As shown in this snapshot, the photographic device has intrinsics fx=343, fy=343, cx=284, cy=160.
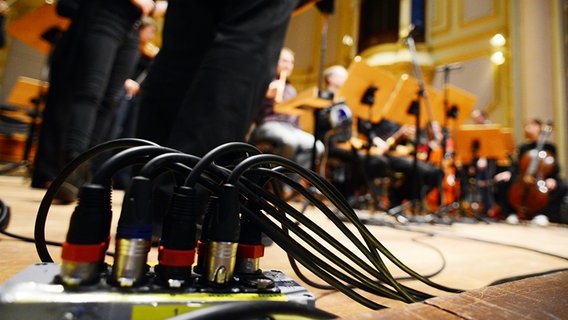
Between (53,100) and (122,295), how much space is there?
149 cm

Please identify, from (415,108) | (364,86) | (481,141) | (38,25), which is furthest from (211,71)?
(481,141)

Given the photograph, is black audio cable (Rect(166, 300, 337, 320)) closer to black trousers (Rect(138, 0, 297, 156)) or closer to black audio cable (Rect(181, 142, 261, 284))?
black audio cable (Rect(181, 142, 261, 284))

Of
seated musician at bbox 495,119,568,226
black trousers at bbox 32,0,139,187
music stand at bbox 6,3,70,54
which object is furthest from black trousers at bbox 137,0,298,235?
seated musician at bbox 495,119,568,226

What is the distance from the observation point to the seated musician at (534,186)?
3229mm

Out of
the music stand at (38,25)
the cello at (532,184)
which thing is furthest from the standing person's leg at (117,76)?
the cello at (532,184)

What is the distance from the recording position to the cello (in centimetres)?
315

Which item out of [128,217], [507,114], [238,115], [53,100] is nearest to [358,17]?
[507,114]

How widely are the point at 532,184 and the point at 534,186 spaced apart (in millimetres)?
24

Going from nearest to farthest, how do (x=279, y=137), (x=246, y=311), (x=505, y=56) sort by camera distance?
(x=246, y=311), (x=279, y=137), (x=505, y=56)

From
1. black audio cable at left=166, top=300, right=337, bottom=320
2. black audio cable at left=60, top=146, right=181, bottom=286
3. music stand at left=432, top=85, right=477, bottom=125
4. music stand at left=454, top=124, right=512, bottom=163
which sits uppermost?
→ music stand at left=432, top=85, right=477, bottom=125

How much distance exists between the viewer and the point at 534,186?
317 cm

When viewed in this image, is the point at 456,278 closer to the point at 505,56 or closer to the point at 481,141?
the point at 481,141

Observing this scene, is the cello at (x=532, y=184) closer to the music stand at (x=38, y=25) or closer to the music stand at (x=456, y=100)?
the music stand at (x=456, y=100)

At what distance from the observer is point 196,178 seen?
27 cm
